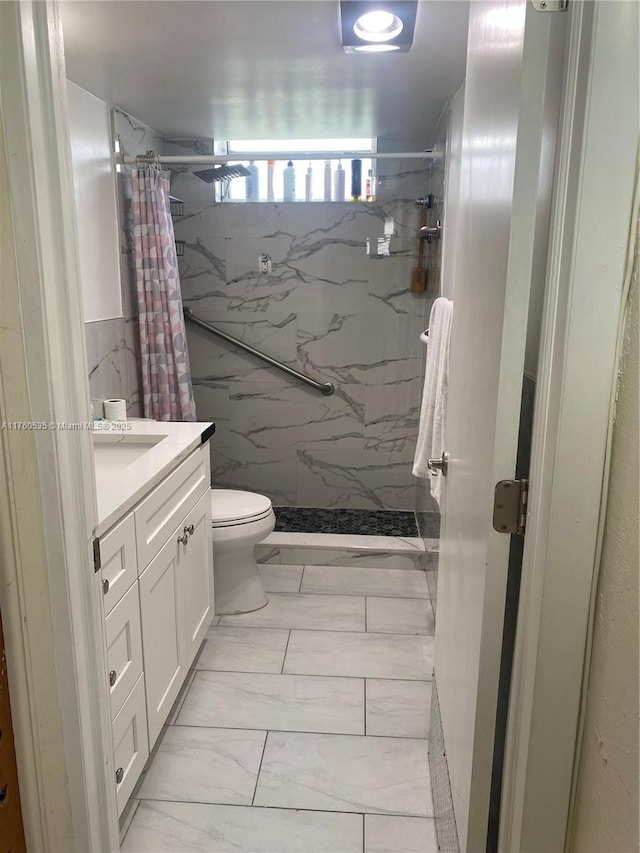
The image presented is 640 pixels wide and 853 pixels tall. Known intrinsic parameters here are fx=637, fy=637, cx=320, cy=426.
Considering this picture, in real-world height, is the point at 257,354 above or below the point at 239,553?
above

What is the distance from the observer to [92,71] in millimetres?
2479

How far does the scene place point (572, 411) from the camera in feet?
2.92

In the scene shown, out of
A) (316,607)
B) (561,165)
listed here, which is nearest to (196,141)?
(316,607)

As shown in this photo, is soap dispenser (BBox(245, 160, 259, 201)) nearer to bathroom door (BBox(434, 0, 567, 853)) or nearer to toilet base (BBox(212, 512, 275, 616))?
toilet base (BBox(212, 512, 275, 616))

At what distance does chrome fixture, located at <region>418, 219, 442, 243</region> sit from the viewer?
3.10m

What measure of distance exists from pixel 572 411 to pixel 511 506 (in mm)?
197

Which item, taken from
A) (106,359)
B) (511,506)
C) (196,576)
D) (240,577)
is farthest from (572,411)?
(106,359)

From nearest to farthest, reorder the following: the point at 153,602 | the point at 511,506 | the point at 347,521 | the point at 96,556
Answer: the point at 511,506 < the point at 96,556 < the point at 153,602 < the point at 347,521

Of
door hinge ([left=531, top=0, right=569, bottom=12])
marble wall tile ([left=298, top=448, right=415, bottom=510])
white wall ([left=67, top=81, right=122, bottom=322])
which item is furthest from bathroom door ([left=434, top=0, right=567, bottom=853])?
marble wall tile ([left=298, top=448, right=415, bottom=510])

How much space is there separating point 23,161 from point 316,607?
7.64ft

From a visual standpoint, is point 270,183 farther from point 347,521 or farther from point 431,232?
point 347,521

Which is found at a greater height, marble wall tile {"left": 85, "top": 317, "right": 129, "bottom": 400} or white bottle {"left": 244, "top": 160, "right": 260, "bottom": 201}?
white bottle {"left": 244, "top": 160, "right": 260, "bottom": 201}

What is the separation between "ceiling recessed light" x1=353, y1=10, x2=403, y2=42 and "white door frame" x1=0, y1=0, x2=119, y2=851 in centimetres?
126

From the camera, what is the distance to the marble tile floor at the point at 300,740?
5.55 ft
